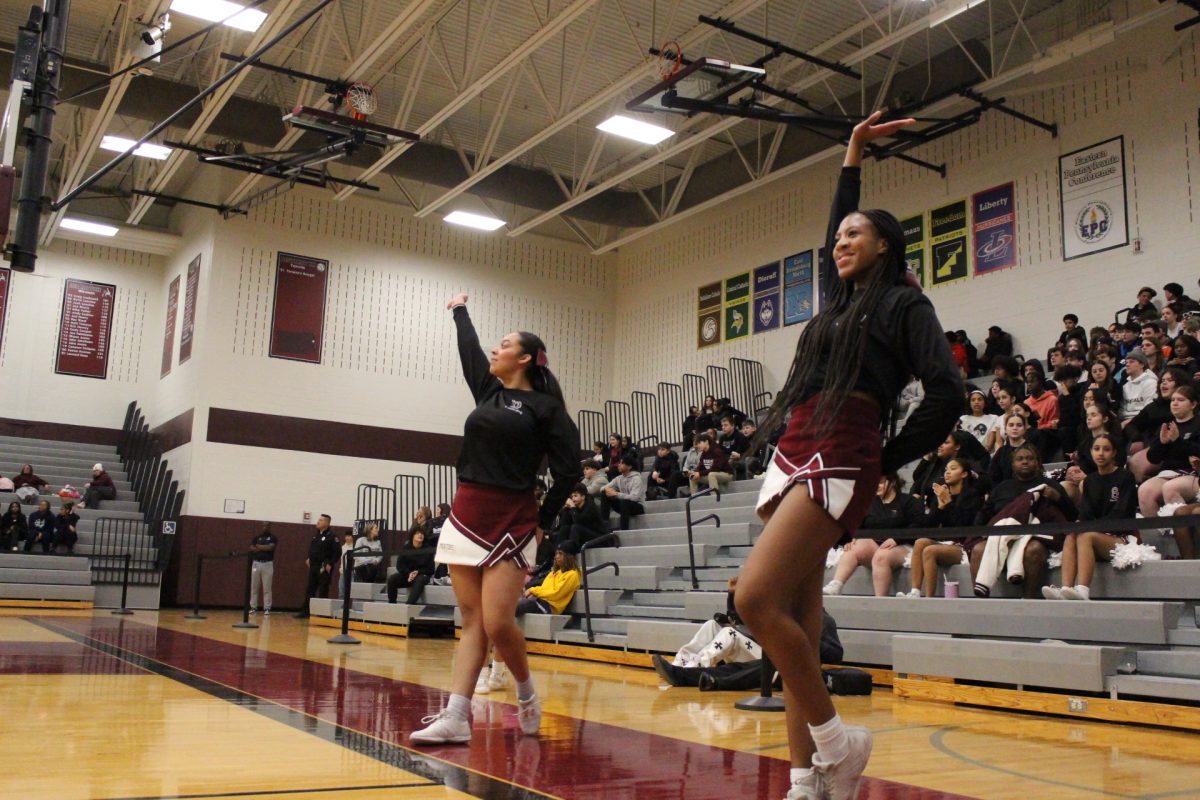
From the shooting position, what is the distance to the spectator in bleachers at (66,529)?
692 inches

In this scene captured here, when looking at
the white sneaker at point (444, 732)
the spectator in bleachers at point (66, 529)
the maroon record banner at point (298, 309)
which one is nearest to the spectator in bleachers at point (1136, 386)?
the white sneaker at point (444, 732)

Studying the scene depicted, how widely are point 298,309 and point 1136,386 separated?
46.8 feet

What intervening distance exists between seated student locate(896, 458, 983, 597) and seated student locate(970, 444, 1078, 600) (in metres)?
0.24

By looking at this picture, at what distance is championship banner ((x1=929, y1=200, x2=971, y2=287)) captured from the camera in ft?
50.2

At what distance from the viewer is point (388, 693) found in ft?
19.0

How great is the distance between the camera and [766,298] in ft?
60.1

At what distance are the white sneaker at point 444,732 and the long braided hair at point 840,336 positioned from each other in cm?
169

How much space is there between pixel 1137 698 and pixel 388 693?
4.00m

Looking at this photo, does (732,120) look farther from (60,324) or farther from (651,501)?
(60,324)

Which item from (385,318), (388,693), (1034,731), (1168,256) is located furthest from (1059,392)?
(385,318)

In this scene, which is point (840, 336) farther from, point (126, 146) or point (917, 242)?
point (126, 146)

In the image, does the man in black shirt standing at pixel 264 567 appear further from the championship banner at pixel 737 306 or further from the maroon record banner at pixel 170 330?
the championship banner at pixel 737 306

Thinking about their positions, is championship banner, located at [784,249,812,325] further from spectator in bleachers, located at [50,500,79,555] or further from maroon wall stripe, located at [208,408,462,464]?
spectator in bleachers, located at [50,500,79,555]

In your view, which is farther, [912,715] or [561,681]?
[561,681]
